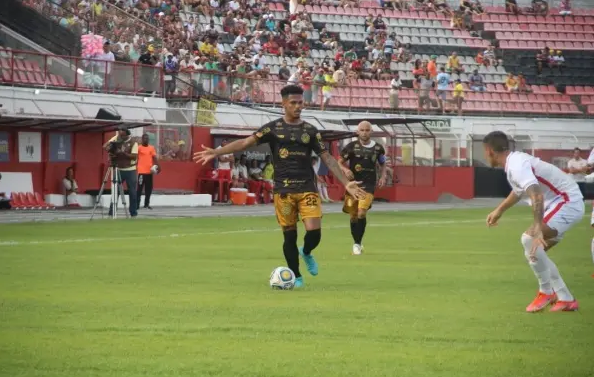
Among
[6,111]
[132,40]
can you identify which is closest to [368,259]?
[6,111]

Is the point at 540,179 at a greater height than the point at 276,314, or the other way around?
the point at 540,179

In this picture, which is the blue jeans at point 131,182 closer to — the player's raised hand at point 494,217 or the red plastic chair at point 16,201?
the red plastic chair at point 16,201

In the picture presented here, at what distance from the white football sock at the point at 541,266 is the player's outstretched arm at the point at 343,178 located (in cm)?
248

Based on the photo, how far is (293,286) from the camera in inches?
543

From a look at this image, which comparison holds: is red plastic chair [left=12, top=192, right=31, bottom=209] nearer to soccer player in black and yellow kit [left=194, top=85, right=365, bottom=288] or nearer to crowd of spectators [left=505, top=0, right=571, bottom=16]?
soccer player in black and yellow kit [left=194, top=85, right=365, bottom=288]

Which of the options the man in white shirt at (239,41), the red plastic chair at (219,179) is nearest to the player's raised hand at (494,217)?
the red plastic chair at (219,179)

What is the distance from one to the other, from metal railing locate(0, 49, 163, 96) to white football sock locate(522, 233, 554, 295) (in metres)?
27.3

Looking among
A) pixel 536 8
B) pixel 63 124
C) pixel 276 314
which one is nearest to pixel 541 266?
pixel 276 314

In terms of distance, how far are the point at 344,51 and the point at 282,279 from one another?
4277cm

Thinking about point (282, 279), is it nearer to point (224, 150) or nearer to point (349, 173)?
point (224, 150)

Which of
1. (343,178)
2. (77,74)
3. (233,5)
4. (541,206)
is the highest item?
(233,5)

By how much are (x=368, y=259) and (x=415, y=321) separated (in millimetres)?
8149

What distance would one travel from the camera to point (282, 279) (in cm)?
1362

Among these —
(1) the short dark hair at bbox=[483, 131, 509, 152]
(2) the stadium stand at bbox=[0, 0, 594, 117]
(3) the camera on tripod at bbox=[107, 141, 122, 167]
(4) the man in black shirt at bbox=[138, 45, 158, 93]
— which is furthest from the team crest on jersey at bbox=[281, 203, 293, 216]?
(4) the man in black shirt at bbox=[138, 45, 158, 93]
